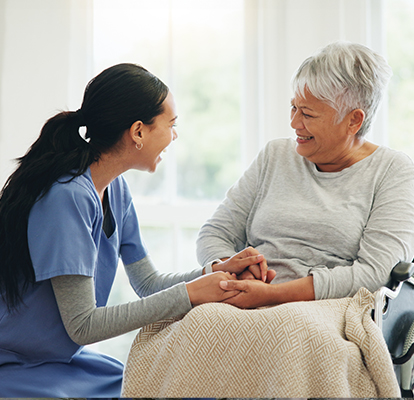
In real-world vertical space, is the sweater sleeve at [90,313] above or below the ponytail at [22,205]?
below

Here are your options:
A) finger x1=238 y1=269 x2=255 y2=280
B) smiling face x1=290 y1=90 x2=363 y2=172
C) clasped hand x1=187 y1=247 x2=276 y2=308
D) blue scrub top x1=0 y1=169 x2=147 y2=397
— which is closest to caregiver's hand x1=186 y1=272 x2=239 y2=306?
clasped hand x1=187 y1=247 x2=276 y2=308

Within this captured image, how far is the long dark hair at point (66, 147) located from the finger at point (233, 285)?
1.56ft

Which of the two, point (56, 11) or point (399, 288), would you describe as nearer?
point (399, 288)

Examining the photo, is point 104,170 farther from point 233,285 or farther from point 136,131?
point 233,285

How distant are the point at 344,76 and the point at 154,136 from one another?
0.61m

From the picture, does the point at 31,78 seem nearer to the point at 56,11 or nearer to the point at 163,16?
the point at 56,11

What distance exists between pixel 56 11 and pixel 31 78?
371mm

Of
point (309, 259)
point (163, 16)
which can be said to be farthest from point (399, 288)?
point (163, 16)

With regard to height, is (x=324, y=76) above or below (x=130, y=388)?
above

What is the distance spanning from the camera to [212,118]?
2.89 meters

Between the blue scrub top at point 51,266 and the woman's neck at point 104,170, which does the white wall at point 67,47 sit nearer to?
the woman's neck at point 104,170

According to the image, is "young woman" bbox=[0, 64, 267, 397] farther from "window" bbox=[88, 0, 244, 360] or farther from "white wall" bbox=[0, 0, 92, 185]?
"window" bbox=[88, 0, 244, 360]

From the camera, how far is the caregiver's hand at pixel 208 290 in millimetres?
1266

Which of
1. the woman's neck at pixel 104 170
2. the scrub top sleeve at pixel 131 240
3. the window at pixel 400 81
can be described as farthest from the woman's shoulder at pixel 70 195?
the window at pixel 400 81
